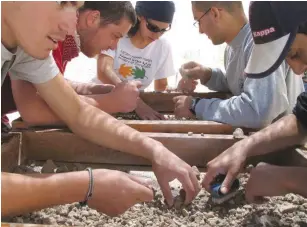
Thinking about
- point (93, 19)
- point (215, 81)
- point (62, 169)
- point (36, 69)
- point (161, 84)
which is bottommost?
point (161, 84)

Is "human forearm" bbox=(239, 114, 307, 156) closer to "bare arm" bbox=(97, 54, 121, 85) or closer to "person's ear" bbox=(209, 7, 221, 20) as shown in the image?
"person's ear" bbox=(209, 7, 221, 20)

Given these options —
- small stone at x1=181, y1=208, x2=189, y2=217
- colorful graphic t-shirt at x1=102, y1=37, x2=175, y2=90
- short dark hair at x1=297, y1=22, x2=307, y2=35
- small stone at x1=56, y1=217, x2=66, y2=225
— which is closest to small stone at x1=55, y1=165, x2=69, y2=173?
small stone at x1=56, y1=217, x2=66, y2=225

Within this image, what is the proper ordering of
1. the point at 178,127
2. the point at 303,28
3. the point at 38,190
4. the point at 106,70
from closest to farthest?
the point at 38,190, the point at 303,28, the point at 178,127, the point at 106,70

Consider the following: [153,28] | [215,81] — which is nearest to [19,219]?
[215,81]

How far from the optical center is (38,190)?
1.11m

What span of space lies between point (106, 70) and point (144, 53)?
1.42 ft

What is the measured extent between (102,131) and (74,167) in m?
0.20

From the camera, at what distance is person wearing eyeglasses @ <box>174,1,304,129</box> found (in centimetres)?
179

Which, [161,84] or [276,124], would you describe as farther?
[161,84]

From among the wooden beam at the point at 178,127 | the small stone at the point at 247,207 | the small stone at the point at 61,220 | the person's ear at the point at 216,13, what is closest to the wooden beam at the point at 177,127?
the wooden beam at the point at 178,127

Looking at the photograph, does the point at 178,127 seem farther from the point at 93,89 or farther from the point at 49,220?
the point at 49,220

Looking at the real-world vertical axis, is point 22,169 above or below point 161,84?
above

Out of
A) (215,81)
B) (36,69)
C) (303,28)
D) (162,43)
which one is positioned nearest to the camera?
(303,28)

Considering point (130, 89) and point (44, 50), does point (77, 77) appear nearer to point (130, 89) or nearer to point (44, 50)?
point (130, 89)
